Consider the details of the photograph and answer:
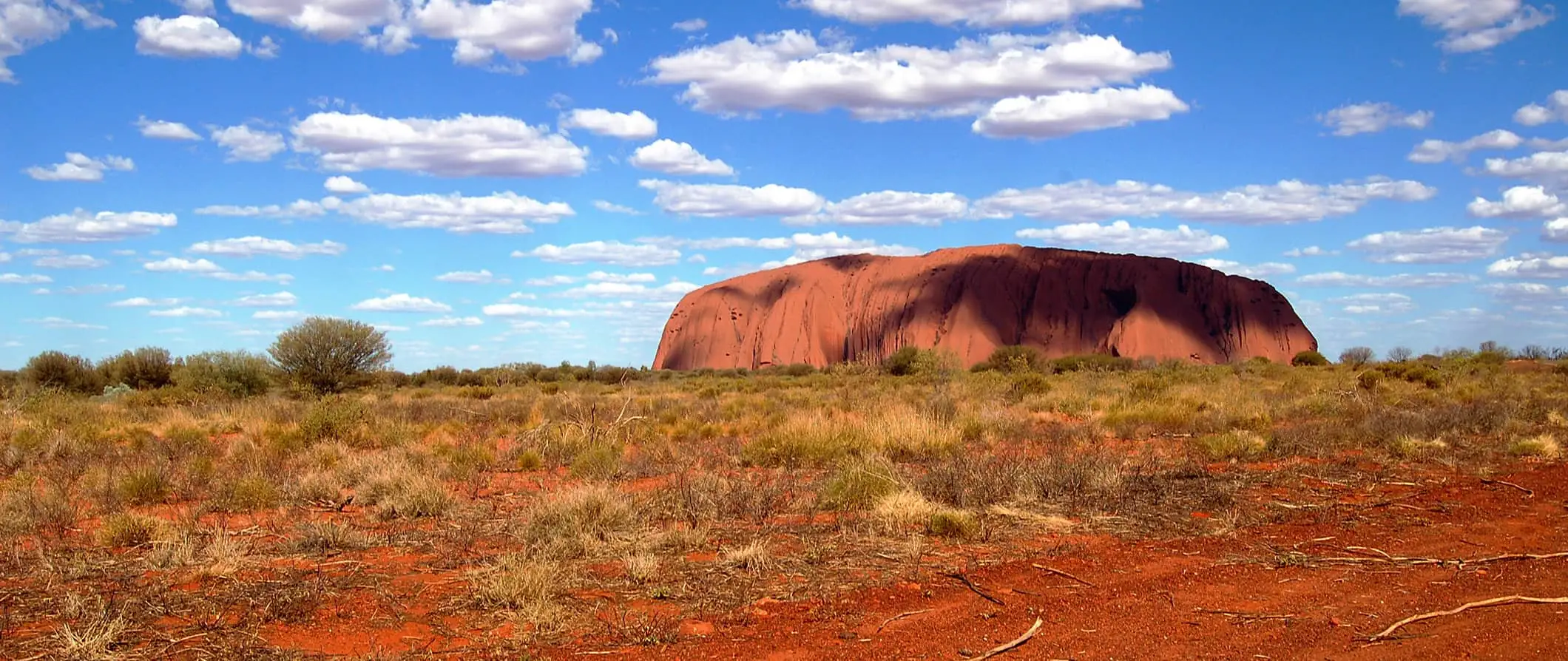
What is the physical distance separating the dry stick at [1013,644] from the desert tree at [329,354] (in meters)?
28.3

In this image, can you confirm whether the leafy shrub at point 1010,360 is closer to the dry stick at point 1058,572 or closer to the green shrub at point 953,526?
the green shrub at point 953,526

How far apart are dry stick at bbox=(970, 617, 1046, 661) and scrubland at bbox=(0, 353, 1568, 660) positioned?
72cm

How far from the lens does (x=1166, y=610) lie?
5566 millimetres

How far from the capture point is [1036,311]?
71.1m

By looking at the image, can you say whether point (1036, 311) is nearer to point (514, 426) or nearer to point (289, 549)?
point (514, 426)

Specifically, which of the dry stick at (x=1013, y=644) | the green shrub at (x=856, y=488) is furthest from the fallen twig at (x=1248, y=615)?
the green shrub at (x=856, y=488)

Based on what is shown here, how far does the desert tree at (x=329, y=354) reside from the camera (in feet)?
99.8

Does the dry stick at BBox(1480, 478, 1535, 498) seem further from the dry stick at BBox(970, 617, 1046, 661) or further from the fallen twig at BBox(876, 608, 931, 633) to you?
the fallen twig at BBox(876, 608, 931, 633)

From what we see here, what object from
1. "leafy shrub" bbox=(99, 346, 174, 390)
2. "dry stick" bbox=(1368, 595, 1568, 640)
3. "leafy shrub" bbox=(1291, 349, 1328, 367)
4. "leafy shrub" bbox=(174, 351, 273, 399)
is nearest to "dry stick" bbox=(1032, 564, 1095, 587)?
"dry stick" bbox=(1368, 595, 1568, 640)

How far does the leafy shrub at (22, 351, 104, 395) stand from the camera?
3219 cm


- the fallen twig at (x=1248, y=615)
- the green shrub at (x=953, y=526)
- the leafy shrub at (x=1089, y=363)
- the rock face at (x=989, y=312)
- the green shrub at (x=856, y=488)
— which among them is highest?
the rock face at (x=989, y=312)

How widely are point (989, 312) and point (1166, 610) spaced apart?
6767 cm

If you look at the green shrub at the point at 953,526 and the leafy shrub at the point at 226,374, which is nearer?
the green shrub at the point at 953,526

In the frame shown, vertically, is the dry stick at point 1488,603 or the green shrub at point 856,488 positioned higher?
the green shrub at point 856,488
